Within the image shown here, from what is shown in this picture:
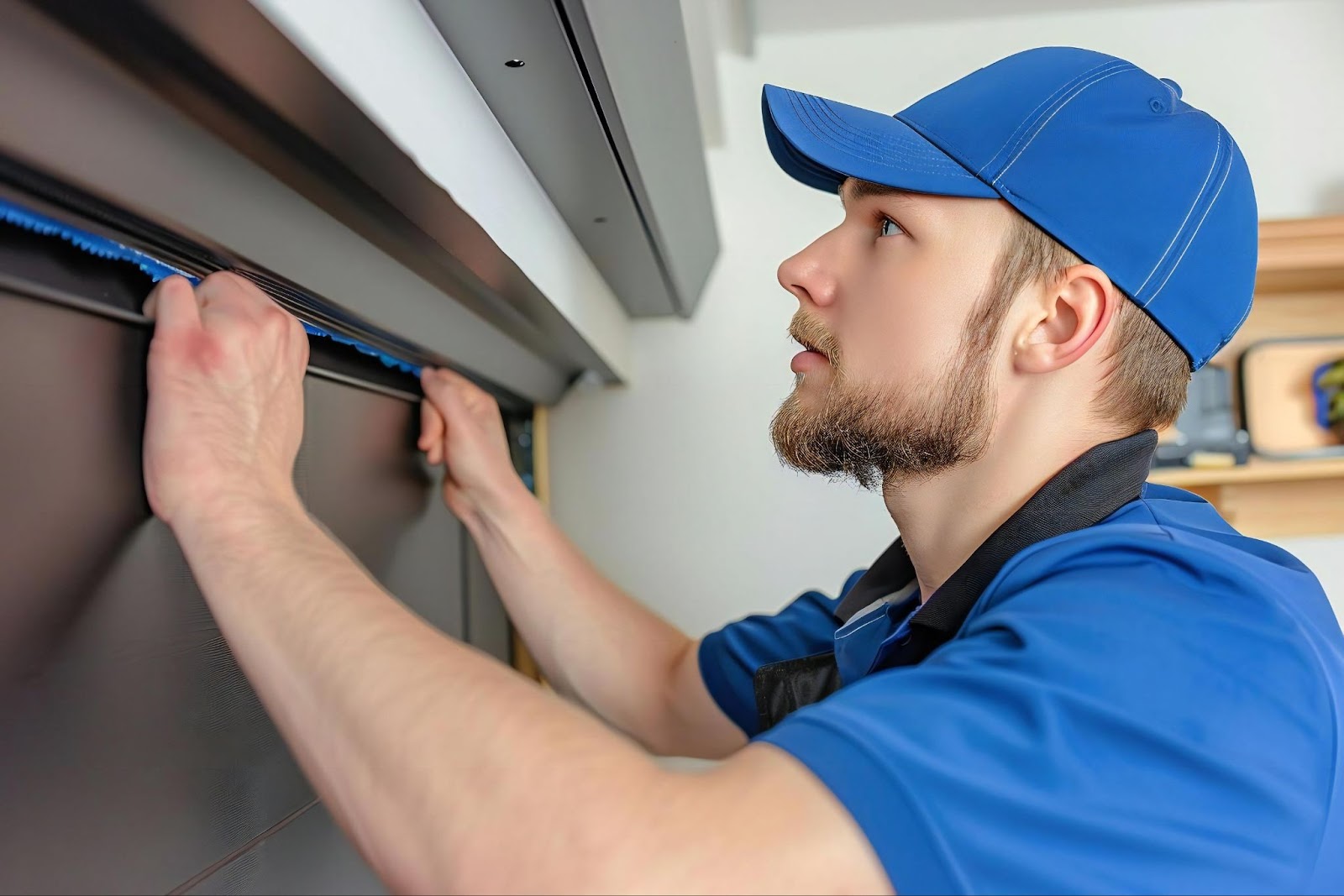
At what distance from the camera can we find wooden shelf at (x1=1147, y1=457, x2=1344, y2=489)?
4.87 ft

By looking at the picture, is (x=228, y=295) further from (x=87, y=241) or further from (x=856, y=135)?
(x=856, y=135)

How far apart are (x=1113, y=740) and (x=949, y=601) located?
0.26 metres

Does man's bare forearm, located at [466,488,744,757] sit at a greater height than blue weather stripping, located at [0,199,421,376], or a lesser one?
lesser

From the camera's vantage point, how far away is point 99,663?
0.60 m

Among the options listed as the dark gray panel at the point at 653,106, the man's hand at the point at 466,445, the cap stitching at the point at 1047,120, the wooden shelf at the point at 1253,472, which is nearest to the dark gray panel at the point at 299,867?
the man's hand at the point at 466,445

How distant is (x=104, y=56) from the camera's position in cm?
41

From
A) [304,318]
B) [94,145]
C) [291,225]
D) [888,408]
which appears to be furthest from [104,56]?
[888,408]

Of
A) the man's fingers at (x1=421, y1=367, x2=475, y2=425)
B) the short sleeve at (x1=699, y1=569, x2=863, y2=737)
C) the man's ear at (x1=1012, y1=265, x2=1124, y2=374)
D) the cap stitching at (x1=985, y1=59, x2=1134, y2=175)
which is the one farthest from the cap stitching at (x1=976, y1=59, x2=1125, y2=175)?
the man's fingers at (x1=421, y1=367, x2=475, y2=425)

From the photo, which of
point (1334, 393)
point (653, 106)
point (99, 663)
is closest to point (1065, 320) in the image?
point (653, 106)

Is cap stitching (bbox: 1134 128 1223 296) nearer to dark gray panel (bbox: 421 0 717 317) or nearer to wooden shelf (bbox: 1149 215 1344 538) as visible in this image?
dark gray panel (bbox: 421 0 717 317)

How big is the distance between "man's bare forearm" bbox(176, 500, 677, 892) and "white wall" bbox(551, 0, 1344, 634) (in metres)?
1.00

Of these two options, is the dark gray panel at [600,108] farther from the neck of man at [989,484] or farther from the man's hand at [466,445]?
the neck of man at [989,484]

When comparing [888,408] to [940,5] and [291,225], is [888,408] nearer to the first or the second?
[291,225]

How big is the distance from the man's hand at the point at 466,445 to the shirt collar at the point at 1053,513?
54 centimetres
